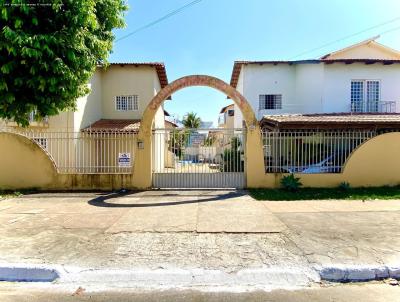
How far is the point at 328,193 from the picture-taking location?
10.5 metres

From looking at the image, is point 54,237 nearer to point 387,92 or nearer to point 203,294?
point 203,294

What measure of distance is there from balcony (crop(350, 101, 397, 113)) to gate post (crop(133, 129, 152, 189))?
14979mm

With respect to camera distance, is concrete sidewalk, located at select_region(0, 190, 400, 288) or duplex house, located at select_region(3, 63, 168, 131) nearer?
concrete sidewalk, located at select_region(0, 190, 400, 288)

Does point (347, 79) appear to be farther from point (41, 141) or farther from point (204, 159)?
point (41, 141)

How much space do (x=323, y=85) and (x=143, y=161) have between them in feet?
46.4

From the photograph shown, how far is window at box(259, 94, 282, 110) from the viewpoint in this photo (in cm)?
2128

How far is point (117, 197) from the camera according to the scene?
1020 centimetres

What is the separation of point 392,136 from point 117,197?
1017cm

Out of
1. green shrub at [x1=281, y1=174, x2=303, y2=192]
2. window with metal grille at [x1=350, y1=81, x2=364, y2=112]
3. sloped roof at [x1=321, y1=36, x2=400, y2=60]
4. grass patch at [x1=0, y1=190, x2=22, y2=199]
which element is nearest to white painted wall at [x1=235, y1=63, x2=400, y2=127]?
window with metal grille at [x1=350, y1=81, x2=364, y2=112]

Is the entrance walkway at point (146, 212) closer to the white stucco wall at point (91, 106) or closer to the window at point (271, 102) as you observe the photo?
the white stucco wall at point (91, 106)

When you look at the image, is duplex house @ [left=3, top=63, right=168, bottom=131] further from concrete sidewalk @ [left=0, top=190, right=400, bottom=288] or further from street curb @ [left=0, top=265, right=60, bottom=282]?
street curb @ [left=0, top=265, right=60, bottom=282]

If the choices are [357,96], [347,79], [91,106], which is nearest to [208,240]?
[91,106]

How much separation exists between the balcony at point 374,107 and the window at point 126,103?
14.3 metres

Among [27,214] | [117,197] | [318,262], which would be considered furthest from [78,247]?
[117,197]
